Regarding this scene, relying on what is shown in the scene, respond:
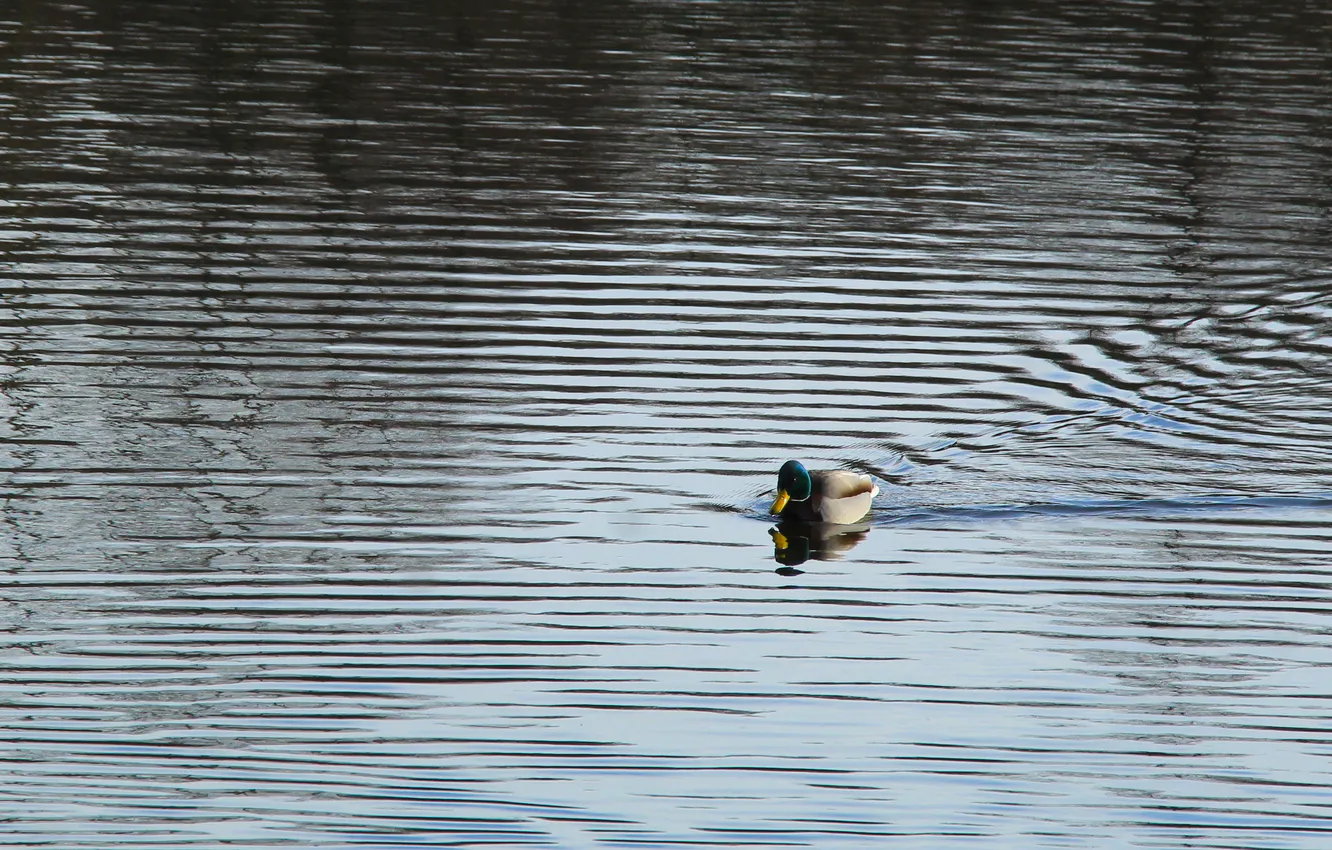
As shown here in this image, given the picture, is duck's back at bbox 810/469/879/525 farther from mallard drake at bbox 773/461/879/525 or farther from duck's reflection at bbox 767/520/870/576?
duck's reflection at bbox 767/520/870/576

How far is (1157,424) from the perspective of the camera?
14938 mm

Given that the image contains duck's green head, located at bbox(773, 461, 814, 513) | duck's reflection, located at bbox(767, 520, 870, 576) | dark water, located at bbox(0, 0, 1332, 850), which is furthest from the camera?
duck's green head, located at bbox(773, 461, 814, 513)

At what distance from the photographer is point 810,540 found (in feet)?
42.3

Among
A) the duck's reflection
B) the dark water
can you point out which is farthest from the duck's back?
the dark water

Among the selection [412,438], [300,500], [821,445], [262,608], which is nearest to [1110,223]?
[821,445]

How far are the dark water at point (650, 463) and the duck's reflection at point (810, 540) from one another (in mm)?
63

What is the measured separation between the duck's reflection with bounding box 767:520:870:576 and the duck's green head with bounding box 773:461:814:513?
157 mm

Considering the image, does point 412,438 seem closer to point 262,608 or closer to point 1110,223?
point 262,608

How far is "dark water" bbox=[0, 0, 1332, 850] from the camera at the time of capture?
949 centimetres

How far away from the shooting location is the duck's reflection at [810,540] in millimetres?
12688

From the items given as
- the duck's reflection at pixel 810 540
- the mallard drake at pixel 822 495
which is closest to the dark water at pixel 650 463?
the duck's reflection at pixel 810 540

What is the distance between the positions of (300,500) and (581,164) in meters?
10.6

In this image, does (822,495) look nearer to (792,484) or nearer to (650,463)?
(792,484)

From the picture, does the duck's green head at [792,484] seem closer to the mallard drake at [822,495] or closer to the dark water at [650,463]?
the mallard drake at [822,495]
